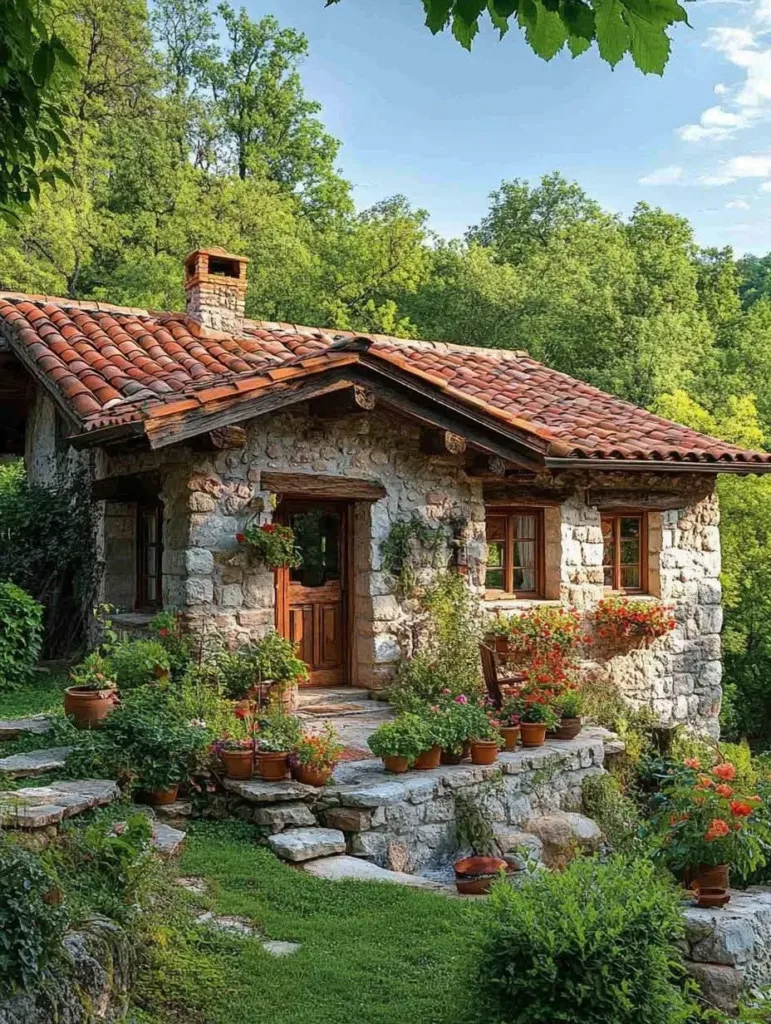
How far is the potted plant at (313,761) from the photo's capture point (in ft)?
22.2

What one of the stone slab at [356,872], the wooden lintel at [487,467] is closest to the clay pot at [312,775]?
the stone slab at [356,872]

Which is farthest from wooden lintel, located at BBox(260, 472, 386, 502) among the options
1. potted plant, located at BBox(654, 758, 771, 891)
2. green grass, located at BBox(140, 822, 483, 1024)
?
potted plant, located at BBox(654, 758, 771, 891)

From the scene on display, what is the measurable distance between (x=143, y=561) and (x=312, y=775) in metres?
3.91

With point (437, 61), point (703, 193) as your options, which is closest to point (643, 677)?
point (437, 61)

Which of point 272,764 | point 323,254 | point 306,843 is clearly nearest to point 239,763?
point 272,764

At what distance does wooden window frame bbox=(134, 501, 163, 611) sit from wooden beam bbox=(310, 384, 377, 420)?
1.92 m

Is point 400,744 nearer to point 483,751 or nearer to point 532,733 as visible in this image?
point 483,751

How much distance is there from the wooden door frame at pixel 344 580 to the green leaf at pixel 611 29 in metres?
6.93

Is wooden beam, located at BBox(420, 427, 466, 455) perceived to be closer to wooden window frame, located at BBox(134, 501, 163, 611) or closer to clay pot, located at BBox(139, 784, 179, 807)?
wooden window frame, located at BBox(134, 501, 163, 611)

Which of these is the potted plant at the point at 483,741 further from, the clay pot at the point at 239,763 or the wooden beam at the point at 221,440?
the wooden beam at the point at 221,440

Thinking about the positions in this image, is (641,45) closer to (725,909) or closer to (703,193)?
(725,909)

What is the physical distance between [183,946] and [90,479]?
6807 millimetres

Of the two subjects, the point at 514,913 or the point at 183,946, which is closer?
the point at 514,913

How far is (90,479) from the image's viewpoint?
1030cm
